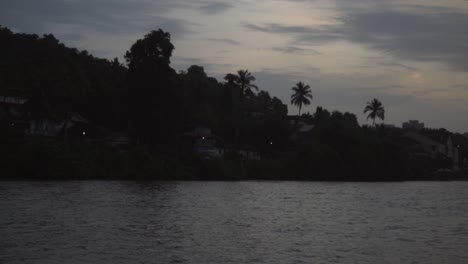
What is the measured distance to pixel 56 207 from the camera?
138 ft

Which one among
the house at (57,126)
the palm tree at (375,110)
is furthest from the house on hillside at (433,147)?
the house at (57,126)

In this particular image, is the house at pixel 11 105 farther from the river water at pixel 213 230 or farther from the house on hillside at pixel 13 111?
the river water at pixel 213 230

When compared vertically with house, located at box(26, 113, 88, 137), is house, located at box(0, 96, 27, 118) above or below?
above

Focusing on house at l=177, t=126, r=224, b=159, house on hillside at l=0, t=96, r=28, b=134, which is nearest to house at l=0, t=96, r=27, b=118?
house on hillside at l=0, t=96, r=28, b=134

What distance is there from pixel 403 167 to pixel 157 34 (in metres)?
60.1

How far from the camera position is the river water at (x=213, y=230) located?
87.8ft

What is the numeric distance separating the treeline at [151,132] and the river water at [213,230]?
72.8ft

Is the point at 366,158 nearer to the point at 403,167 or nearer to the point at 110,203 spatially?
the point at 403,167

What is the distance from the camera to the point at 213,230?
34781 mm

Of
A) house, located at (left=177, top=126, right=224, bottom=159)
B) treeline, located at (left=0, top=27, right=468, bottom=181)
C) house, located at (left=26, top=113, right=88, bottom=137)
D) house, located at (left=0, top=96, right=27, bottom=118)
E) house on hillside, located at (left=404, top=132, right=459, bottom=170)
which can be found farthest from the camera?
house on hillside, located at (left=404, top=132, right=459, bottom=170)

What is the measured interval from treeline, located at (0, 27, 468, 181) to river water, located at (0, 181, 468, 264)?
22.2 metres

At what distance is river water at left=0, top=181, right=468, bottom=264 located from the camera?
2677cm

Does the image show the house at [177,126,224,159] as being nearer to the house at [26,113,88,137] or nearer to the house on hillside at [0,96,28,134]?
the house at [26,113,88,137]

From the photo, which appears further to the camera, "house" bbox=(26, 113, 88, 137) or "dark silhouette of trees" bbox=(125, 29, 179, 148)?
"house" bbox=(26, 113, 88, 137)
